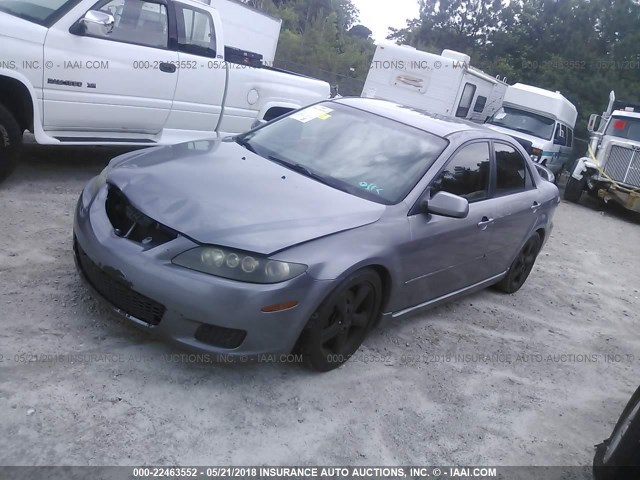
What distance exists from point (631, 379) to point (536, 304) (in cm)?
140

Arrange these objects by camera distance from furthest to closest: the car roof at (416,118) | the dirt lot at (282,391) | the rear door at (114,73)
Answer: the rear door at (114,73), the car roof at (416,118), the dirt lot at (282,391)

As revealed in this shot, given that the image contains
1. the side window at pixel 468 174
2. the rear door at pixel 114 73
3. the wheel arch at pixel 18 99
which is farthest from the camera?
the rear door at pixel 114 73

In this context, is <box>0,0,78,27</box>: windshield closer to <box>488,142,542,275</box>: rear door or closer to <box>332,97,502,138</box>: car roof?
<box>332,97,502,138</box>: car roof

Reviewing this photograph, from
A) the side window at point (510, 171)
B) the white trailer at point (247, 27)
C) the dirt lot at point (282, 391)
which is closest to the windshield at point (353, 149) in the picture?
the side window at point (510, 171)

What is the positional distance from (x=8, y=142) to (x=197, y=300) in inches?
123

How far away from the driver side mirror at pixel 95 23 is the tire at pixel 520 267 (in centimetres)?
421

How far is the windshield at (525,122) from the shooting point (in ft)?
52.4

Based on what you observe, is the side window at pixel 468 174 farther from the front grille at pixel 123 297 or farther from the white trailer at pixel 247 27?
the white trailer at pixel 247 27

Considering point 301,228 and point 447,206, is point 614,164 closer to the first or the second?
point 447,206

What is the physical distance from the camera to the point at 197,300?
313 centimetres

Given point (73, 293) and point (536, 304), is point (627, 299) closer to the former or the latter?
point (536, 304)

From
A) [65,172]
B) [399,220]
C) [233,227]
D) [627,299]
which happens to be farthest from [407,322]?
[65,172]

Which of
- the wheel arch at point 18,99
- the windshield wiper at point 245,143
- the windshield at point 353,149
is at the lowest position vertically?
the wheel arch at point 18,99

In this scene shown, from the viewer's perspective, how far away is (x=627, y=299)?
22.8 ft
